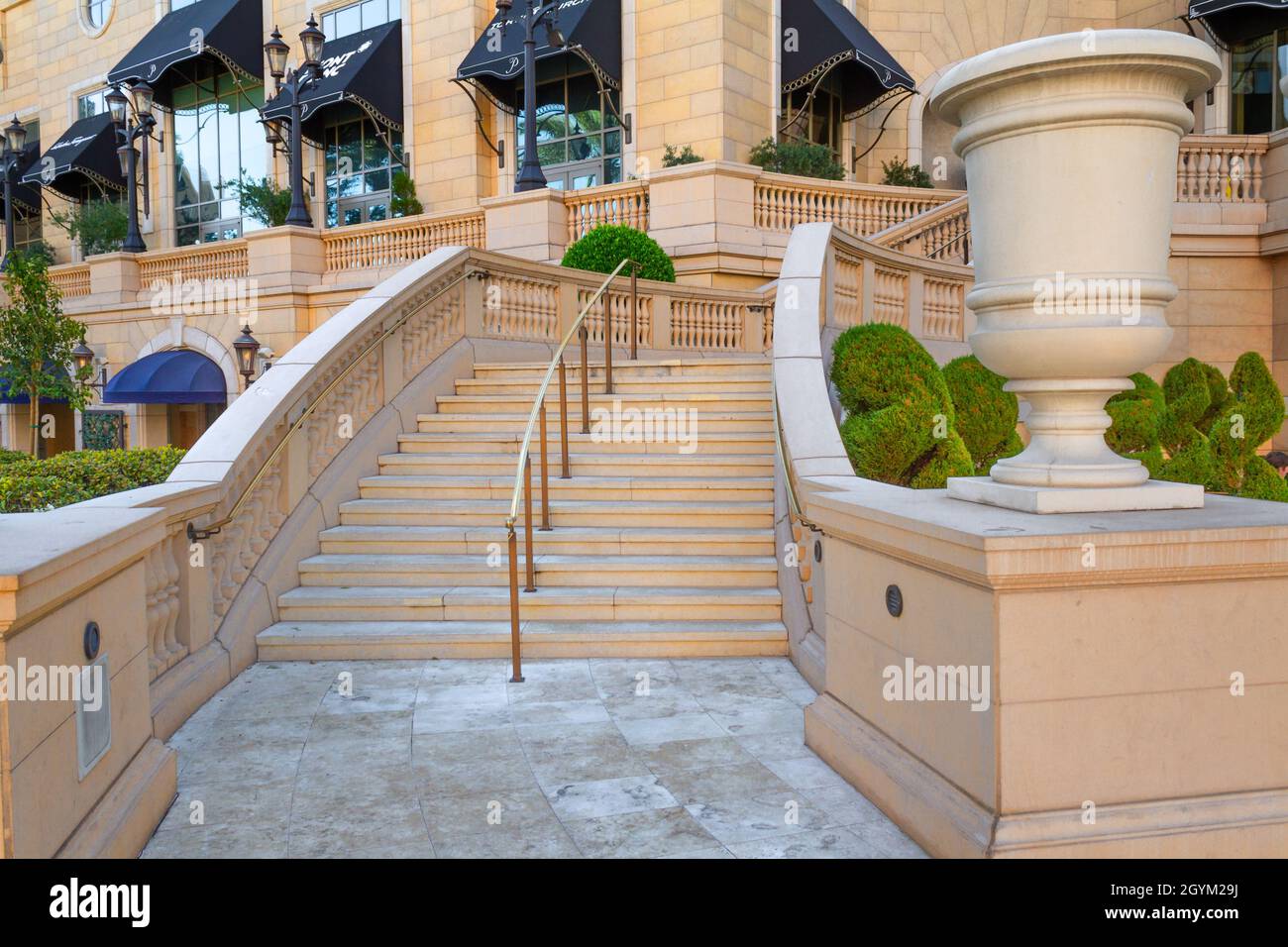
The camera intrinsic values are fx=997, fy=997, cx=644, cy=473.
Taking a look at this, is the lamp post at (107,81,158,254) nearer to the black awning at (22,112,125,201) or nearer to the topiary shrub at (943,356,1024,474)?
the black awning at (22,112,125,201)

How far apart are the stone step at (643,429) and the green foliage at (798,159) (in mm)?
10351

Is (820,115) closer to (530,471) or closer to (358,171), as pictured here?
(358,171)

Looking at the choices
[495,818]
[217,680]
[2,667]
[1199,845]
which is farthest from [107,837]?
[1199,845]

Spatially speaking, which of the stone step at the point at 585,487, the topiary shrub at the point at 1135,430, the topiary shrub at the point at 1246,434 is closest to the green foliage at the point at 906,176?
the topiary shrub at the point at 1246,434

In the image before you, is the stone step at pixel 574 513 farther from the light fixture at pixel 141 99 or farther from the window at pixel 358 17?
the window at pixel 358 17

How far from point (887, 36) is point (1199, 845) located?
23143 millimetres

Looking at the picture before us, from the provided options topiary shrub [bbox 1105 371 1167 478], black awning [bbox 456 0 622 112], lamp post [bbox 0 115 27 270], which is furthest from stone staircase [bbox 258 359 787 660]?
lamp post [bbox 0 115 27 270]

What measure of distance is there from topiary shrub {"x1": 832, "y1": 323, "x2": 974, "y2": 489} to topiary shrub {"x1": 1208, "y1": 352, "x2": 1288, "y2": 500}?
4854mm

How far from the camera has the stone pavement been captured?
404 cm

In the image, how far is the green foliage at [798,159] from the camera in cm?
1920

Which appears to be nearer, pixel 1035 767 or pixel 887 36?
pixel 1035 767

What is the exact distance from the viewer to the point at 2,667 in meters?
3.00

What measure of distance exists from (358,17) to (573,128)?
805 centimetres

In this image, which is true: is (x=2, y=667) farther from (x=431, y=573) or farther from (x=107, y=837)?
(x=431, y=573)
